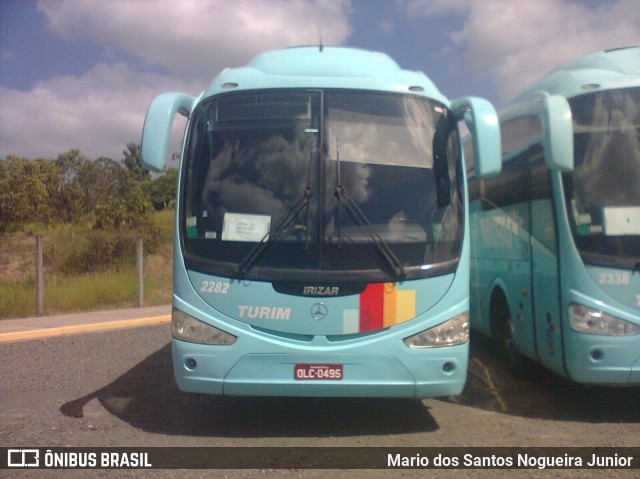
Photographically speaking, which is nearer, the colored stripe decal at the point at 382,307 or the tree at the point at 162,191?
the colored stripe decal at the point at 382,307

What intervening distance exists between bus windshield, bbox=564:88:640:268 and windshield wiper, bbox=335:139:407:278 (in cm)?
186

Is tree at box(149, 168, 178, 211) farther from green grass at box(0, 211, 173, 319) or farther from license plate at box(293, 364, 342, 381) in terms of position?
license plate at box(293, 364, 342, 381)

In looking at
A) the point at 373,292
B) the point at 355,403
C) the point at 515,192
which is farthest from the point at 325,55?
the point at 355,403

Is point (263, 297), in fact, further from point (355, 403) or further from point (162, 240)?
point (162, 240)

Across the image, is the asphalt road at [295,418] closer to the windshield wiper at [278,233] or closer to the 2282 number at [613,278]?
the 2282 number at [613,278]

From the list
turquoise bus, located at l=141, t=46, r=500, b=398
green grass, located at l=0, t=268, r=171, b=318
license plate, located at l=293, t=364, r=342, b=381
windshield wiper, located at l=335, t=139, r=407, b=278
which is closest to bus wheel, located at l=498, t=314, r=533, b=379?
turquoise bus, located at l=141, t=46, r=500, b=398

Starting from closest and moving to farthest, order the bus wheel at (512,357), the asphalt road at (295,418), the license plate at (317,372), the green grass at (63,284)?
1. the license plate at (317,372)
2. the asphalt road at (295,418)
3. the bus wheel at (512,357)
4. the green grass at (63,284)

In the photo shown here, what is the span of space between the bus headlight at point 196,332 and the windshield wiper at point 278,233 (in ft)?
1.66

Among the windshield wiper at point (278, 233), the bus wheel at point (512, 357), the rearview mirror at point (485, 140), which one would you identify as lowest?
the bus wheel at point (512, 357)

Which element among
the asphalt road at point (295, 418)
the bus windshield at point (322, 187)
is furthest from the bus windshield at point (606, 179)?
the asphalt road at point (295, 418)

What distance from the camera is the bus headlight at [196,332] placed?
5201 millimetres

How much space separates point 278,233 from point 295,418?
6.11ft

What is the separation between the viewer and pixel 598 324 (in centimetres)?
571

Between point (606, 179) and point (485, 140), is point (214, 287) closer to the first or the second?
point (485, 140)
